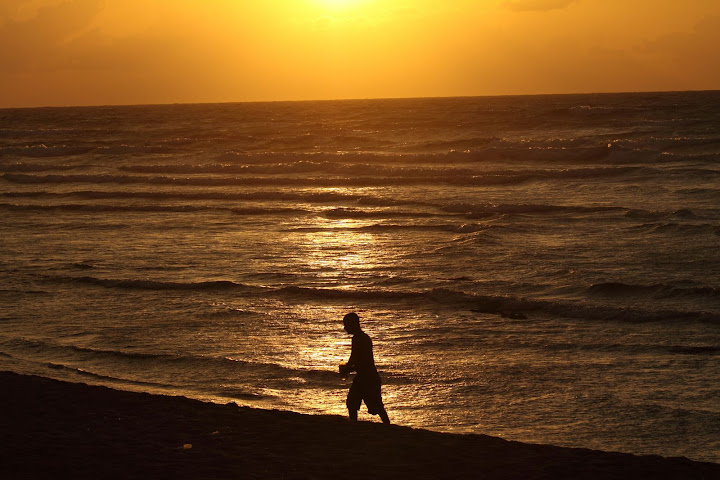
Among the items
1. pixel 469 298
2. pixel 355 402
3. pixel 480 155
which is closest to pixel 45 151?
pixel 480 155

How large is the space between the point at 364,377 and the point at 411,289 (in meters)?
8.51

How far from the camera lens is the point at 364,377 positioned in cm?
1000

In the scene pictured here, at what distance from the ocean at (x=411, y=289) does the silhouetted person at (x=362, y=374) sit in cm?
86

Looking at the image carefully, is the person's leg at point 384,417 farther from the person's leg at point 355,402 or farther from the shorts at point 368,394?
the person's leg at point 355,402

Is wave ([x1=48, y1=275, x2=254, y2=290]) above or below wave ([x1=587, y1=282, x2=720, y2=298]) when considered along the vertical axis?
above

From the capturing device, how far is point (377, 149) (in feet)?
175

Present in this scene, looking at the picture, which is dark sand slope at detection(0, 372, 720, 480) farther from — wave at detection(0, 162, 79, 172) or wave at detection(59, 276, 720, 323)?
wave at detection(0, 162, 79, 172)

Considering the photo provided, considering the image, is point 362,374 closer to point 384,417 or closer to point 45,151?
point 384,417

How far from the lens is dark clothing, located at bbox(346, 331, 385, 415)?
32.6 ft

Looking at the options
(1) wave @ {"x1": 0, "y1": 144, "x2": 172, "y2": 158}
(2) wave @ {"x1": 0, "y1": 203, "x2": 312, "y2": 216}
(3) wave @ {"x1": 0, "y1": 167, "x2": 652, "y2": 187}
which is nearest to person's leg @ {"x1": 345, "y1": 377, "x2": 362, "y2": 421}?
(2) wave @ {"x1": 0, "y1": 203, "x2": 312, "y2": 216}

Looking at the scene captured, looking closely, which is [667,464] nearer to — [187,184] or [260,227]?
[260,227]

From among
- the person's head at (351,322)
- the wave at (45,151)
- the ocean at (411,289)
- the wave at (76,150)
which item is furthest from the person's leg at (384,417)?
the wave at (45,151)

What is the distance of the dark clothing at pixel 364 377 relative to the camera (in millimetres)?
9930

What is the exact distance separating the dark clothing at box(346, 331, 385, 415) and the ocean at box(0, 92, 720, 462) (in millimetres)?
882
